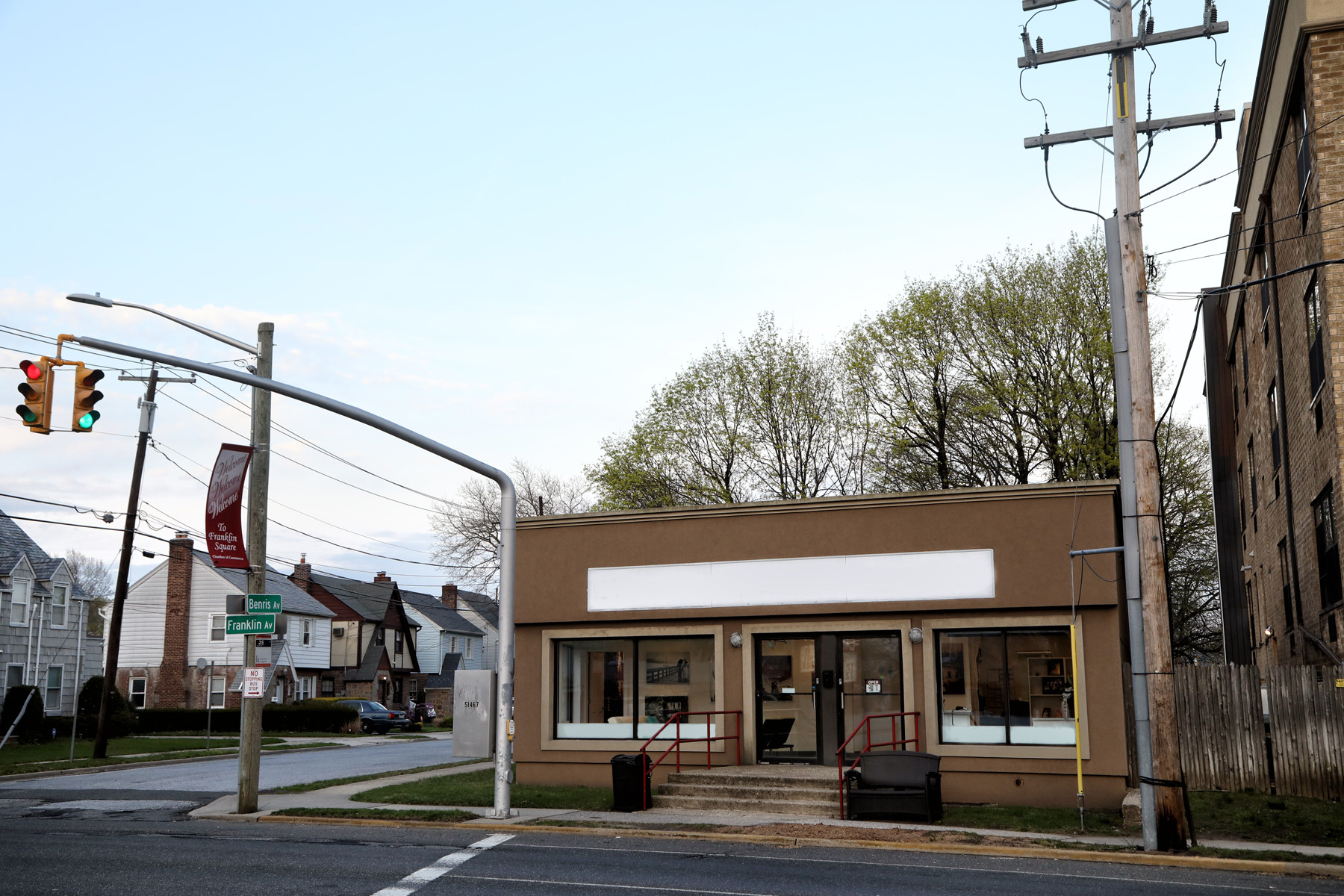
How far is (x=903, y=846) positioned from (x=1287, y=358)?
16.6 meters

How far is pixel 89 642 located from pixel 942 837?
193ft

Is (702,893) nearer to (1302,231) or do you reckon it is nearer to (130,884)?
(130,884)

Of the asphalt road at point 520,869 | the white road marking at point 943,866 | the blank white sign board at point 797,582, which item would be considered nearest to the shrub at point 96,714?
the blank white sign board at point 797,582

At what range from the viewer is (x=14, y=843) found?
14523 millimetres

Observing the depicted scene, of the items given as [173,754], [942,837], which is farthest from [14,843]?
[173,754]

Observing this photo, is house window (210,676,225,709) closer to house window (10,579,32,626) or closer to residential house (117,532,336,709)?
residential house (117,532,336,709)

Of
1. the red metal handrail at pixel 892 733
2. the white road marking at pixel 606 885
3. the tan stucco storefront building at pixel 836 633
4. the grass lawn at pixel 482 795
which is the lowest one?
the grass lawn at pixel 482 795

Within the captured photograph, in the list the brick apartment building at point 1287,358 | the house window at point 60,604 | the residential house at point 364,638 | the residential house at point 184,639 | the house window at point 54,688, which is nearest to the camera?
the brick apartment building at point 1287,358

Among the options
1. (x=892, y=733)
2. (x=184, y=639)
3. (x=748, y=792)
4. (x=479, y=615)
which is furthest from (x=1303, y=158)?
(x=479, y=615)

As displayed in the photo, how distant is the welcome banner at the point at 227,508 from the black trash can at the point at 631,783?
6.84 m

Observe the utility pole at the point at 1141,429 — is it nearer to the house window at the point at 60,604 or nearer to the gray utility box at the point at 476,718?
the gray utility box at the point at 476,718

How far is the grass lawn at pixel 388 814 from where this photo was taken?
1680cm

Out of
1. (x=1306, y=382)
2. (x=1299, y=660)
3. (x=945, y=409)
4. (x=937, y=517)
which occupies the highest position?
(x=945, y=409)

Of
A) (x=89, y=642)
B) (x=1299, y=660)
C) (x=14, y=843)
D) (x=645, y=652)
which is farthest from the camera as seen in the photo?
(x=89, y=642)
